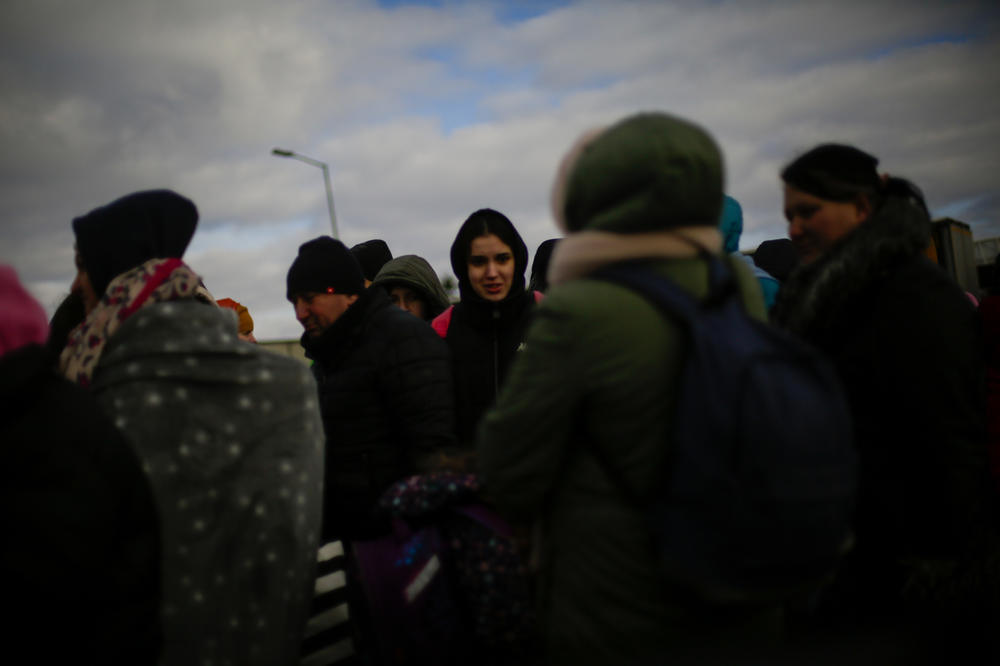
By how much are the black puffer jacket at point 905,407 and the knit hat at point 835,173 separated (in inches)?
7.2

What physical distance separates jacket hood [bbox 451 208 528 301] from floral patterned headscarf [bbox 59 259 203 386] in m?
1.67

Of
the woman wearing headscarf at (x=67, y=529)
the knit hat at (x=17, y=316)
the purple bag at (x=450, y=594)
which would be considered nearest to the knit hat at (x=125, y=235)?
the knit hat at (x=17, y=316)

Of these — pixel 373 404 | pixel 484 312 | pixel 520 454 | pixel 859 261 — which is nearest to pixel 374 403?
pixel 373 404

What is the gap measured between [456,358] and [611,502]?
199cm

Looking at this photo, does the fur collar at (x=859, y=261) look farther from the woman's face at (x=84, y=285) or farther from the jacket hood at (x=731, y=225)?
the woman's face at (x=84, y=285)

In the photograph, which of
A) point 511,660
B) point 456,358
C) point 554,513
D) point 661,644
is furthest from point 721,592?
point 456,358

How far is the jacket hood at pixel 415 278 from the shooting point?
14.3ft

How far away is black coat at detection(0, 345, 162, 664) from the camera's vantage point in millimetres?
1344

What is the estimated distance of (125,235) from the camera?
209 cm

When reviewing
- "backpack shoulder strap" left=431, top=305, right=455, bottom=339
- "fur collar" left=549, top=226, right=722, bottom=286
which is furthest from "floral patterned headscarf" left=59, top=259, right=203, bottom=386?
"backpack shoulder strap" left=431, top=305, right=455, bottom=339

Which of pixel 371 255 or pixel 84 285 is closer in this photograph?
pixel 84 285

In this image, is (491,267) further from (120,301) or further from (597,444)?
(597,444)

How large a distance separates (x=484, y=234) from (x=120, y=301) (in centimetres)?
194

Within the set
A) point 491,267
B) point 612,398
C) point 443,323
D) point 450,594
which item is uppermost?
point 491,267
